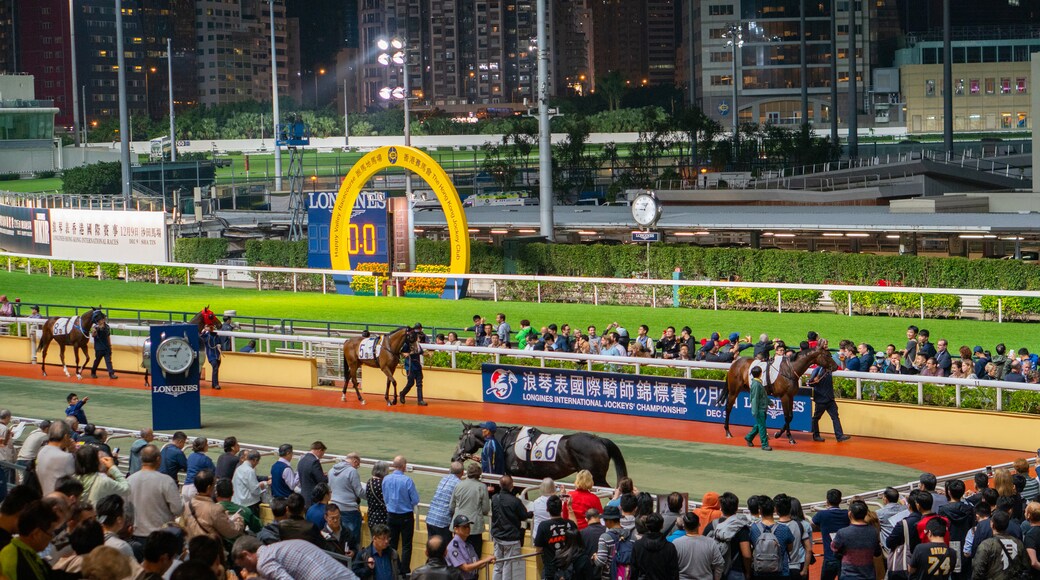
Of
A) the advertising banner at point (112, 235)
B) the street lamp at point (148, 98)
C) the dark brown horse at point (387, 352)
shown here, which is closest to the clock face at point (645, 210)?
the dark brown horse at point (387, 352)

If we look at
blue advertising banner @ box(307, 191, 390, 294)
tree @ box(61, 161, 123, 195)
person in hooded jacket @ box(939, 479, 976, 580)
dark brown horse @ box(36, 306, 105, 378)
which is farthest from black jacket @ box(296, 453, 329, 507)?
tree @ box(61, 161, 123, 195)

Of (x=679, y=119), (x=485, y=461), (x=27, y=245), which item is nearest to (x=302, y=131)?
(x=27, y=245)

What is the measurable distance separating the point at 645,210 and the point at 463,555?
18.3 meters

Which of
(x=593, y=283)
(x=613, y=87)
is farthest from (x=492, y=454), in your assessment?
(x=613, y=87)

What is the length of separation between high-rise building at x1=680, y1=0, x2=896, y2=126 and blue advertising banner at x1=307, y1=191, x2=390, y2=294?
73017 millimetres

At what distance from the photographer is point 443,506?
9875 mm

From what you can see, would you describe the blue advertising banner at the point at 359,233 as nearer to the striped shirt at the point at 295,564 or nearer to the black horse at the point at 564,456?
the black horse at the point at 564,456

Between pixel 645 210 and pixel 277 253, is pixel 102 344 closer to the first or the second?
pixel 645 210

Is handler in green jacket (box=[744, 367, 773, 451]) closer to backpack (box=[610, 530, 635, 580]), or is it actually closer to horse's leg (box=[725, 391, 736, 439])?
horse's leg (box=[725, 391, 736, 439])

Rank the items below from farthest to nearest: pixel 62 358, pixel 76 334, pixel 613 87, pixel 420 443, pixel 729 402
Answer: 1. pixel 613 87
2. pixel 62 358
3. pixel 76 334
4. pixel 420 443
5. pixel 729 402

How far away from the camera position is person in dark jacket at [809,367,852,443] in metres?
14.9

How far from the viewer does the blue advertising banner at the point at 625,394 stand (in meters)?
16.5

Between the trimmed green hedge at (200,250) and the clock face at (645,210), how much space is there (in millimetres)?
14038

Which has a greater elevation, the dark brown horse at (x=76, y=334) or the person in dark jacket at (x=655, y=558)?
the dark brown horse at (x=76, y=334)
